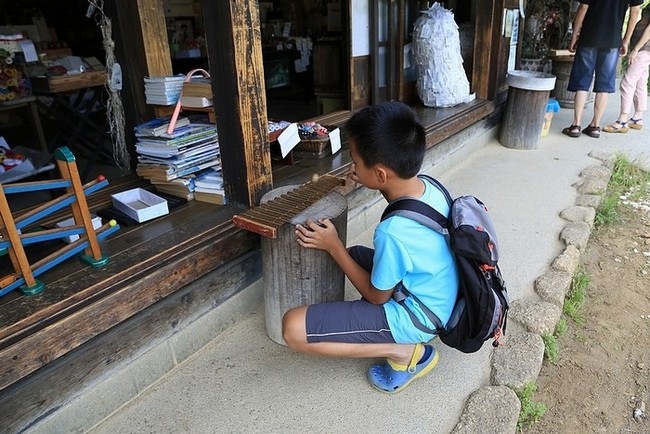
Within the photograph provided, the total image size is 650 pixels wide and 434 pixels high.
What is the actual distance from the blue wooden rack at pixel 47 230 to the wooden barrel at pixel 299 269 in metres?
0.69

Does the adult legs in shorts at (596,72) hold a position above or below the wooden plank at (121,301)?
above

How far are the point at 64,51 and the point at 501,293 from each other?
5.02m

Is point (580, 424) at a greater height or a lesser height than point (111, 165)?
lesser

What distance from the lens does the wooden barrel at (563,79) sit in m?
6.71

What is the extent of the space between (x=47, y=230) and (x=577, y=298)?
2.66 metres

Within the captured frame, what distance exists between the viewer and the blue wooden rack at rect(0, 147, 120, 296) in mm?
1525

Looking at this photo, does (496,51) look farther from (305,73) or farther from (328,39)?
(305,73)

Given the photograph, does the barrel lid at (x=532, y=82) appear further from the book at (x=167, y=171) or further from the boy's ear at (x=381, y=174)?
the boy's ear at (x=381, y=174)

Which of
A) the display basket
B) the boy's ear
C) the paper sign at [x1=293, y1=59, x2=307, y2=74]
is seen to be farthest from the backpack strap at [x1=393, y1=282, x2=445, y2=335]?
the paper sign at [x1=293, y1=59, x2=307, y2=74]

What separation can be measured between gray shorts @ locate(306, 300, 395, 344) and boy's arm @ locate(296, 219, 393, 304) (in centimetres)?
6

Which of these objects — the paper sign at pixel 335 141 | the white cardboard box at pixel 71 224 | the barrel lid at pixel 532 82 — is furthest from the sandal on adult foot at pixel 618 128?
the white cardboard box at pixel 71 224

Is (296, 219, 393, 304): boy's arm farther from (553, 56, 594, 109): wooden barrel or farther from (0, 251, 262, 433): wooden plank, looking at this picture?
(553, 56, 594, 109): wooden barrel

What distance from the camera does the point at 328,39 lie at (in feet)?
15.0

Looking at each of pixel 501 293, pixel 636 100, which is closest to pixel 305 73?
pixel 636 100
